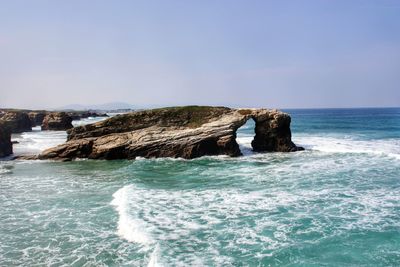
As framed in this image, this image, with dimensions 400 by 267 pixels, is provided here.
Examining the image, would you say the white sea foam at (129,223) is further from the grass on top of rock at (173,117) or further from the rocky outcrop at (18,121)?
the rocky outcrop at (18,121)

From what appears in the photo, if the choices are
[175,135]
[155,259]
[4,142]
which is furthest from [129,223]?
[4,142]

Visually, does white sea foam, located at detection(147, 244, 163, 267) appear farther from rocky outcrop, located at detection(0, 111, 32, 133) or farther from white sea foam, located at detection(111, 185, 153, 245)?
rocky outcrop, located at detection(0, 111, 32, 133)

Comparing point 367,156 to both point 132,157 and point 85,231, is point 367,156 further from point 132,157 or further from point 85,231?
point 85,231

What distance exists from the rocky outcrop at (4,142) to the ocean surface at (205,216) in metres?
10.7

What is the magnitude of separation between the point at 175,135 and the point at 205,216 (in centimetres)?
2055

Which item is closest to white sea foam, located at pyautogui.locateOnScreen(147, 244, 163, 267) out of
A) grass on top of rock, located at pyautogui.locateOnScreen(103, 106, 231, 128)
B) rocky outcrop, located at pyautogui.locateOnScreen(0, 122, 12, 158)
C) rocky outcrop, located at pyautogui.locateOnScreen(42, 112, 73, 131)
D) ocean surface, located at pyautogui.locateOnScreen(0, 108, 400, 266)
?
ocean surface, located at pyautogui.locateOnScreen(0, 108, 400, 266)

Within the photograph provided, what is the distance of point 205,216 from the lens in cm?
1722

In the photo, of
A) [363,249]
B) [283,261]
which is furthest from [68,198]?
[363,249]

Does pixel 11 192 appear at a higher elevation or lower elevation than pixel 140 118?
lower

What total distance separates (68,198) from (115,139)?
1744 centimetres

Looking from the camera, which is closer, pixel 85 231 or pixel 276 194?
pixel 85 231

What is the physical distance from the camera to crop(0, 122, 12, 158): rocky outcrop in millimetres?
39447

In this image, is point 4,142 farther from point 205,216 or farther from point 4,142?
point 205,216

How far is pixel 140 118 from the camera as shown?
131ft
